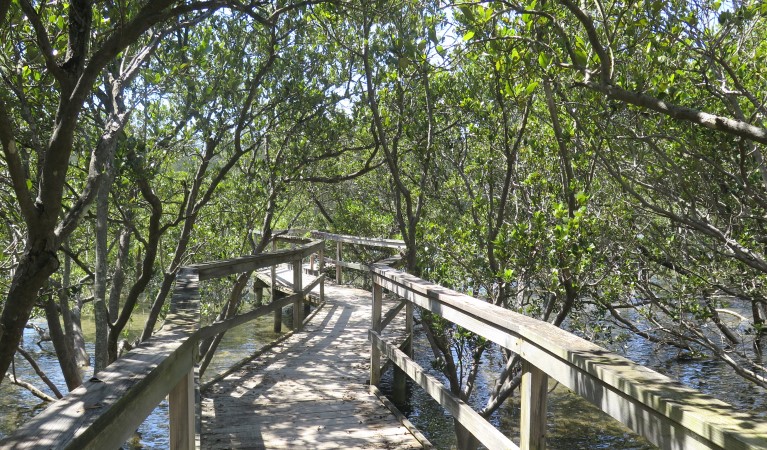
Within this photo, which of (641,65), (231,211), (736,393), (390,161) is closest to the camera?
(641,65)

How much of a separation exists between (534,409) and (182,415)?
1492 millimetres

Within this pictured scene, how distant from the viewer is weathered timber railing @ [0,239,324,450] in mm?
1524

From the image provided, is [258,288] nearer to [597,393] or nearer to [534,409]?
[534,409]

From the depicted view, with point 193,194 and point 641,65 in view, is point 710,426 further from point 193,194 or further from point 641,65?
point 193,194

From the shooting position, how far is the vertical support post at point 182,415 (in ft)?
8.64

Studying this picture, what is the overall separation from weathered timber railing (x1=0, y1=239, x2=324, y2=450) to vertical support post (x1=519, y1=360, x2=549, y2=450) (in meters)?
1.43

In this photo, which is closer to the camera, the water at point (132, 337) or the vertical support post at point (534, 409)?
the vertical support post at point (534, 409)

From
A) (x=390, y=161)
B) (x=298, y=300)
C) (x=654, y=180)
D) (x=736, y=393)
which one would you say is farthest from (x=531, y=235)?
(x=736, y=393)

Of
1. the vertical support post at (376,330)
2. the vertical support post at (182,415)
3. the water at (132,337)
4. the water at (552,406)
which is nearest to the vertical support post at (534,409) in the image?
the vertical support post at (182,415)

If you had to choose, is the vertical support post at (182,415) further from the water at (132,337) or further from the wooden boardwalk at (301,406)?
the water at (132,337)

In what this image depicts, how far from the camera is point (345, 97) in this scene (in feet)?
32.2

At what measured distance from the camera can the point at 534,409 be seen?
2709 mm

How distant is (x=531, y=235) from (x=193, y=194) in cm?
434

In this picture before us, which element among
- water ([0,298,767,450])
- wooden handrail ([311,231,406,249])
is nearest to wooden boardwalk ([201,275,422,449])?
wooden handrail ([311,231,406,249])
